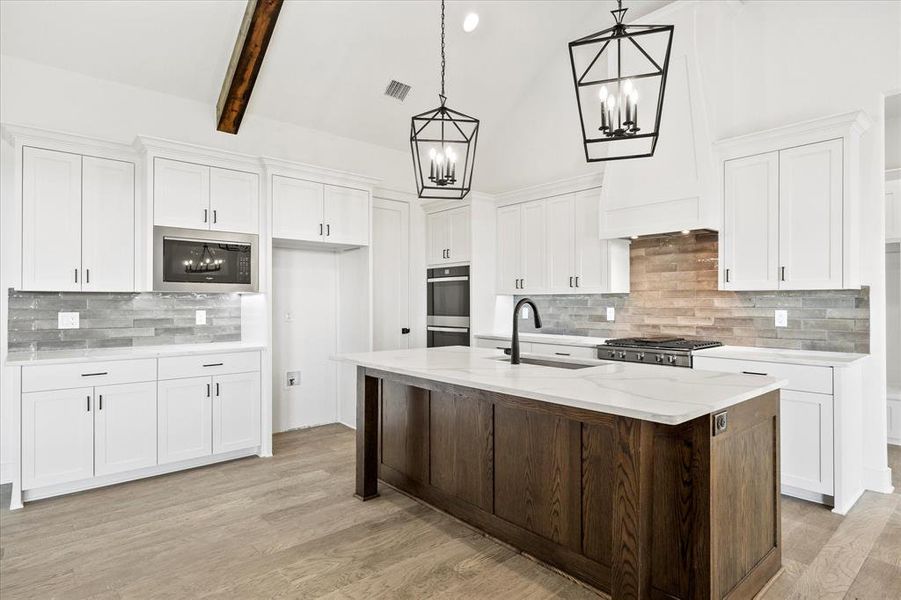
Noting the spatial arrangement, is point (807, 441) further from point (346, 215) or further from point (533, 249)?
point (346, 215)

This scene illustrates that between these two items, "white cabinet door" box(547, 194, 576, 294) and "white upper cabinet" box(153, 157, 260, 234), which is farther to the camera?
"white cabinet door" box(547, 194, 576, 294)

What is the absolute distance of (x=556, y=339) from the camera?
5.07 metres

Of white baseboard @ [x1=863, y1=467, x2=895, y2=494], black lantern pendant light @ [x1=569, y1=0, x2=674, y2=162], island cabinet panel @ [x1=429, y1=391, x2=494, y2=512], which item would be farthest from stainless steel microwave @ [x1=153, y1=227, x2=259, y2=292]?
white baseboard @ [x1=863, y1=467, x2=895, y2=494]

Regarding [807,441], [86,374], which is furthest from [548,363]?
[86,374]

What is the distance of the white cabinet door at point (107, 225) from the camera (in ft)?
13.1

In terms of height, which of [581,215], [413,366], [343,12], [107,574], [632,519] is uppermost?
[343,12]

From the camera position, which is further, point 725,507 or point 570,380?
point 570,380

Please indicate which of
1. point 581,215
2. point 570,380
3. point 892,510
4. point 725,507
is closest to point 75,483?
point 570,380

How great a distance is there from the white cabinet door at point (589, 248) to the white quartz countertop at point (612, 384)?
2120mm

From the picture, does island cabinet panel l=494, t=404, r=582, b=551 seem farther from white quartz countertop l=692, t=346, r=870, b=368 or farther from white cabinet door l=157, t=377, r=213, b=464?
white cabinet door l=157, t=377, r=213, b=464

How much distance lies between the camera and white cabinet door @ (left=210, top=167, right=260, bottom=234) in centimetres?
434

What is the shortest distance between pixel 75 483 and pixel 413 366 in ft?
8.93

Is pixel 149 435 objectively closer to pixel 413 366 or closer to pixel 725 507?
pixel 413 366

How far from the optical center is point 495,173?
6.34 meters
